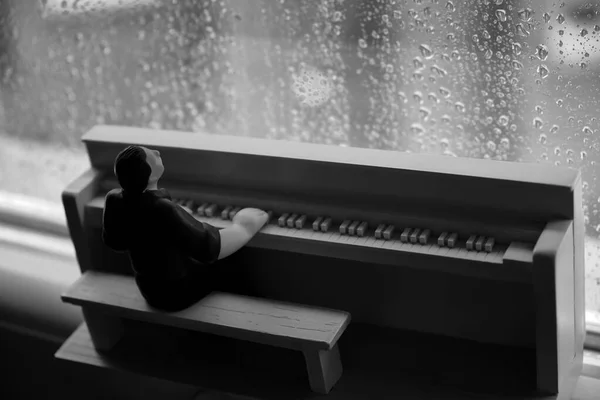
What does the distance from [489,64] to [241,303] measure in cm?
47

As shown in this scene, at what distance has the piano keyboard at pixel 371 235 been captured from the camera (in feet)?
3.49

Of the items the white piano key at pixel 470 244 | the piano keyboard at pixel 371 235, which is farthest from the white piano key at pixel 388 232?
the white piano key at pixel 470 244

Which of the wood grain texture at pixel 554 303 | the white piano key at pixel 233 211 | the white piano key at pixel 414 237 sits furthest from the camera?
the white piano key at pixel 233 211

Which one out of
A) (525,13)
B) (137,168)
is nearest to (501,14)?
(525,13)

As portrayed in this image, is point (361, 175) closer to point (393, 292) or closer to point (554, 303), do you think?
point (393, 292)

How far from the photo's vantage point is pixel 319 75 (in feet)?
4.41

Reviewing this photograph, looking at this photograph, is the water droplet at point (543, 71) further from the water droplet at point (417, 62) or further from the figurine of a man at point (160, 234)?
the figurine of a man at point (160, 234)

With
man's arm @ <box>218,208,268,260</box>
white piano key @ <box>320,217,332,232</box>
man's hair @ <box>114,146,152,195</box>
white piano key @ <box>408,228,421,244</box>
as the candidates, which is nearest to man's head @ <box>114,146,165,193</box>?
man's hair @ <box>114,146,152,195</box>

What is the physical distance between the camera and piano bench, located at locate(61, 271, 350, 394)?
1.11m

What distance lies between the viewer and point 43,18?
61.9 inches

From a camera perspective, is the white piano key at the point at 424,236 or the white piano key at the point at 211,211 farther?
the white piano key at the point at 211,211

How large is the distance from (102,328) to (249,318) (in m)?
0.29

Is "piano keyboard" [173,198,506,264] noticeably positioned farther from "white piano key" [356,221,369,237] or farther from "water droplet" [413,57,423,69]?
"water droplet" [413,57,423,69]

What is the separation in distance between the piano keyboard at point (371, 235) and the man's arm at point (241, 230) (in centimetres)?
2
